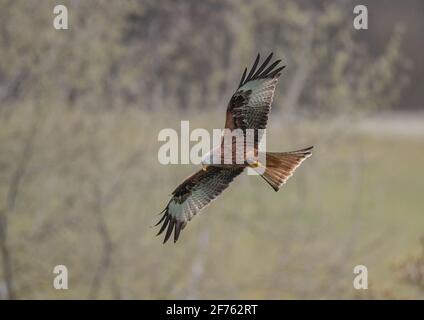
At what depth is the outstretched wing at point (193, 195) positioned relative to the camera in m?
7.32

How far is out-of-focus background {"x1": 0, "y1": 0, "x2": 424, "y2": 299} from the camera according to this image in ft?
40.8

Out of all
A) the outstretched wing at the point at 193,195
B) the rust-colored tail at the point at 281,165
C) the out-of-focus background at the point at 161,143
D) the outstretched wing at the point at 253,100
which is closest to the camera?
A: the rust-colored tail at the point at 281,165

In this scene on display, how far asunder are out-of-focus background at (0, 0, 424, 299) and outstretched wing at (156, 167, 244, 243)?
4.78m

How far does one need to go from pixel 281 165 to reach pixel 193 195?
0.92 m

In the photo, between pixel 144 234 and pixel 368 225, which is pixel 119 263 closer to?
pixel 144 234

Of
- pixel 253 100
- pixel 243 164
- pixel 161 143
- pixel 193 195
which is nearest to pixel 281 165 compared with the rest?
pixel 243 164

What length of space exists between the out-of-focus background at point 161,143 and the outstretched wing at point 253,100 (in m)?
5.18

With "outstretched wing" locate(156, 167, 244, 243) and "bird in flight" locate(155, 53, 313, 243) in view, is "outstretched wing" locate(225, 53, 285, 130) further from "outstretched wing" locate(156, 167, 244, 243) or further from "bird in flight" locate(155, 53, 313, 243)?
"outstretched wing" locate(156, 167, 244, 243)

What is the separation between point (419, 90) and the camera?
20.0 metres

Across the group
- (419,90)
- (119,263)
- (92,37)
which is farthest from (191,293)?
(419,90)

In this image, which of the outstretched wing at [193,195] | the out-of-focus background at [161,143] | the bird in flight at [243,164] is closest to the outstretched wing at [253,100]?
the bird in flight at [243,164]

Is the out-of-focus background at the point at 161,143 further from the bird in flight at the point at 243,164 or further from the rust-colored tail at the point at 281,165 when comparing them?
the rust-colored tail at the point at 281,165

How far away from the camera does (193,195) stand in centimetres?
750

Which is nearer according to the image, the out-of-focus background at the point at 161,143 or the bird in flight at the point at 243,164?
the bird in flight at the point at 243,164
